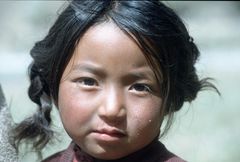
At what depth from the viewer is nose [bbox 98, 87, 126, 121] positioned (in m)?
2.14

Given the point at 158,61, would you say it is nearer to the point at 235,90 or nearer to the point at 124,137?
the point at 124,137

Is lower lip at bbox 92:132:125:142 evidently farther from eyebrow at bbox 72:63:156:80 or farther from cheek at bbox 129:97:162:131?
eyebrow at bbox 72:63:156:80

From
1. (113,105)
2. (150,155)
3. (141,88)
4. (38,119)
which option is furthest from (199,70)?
(113,105)

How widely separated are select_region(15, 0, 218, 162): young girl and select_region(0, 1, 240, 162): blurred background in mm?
453

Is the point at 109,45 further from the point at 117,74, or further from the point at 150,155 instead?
the point at 150,155

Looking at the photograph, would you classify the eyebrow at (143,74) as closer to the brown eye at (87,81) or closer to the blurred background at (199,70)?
the brown eye at (87,81)

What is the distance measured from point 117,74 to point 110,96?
70mm

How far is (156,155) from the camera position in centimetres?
238

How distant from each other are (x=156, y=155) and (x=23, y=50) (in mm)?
4728

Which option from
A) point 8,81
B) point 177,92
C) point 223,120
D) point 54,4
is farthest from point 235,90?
point 177,92

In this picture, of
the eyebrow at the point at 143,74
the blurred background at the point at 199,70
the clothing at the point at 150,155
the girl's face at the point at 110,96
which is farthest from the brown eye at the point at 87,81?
the blurred background at the point at 199,70

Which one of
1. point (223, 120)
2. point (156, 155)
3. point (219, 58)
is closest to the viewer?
point (156, 155)

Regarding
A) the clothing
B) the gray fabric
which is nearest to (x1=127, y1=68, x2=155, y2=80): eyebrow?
the clothing

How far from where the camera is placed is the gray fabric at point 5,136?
2381 millimetres
